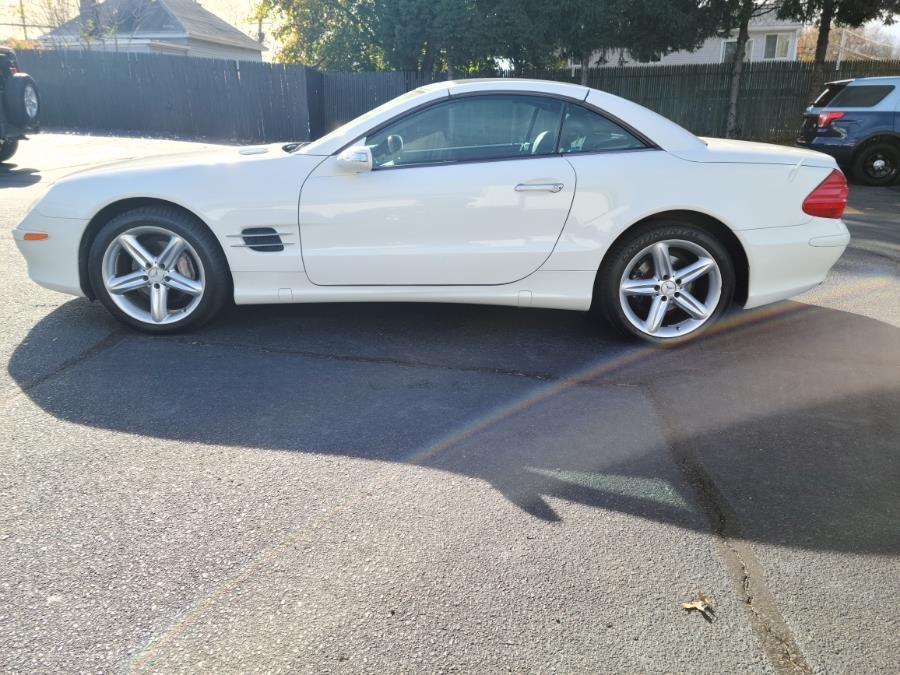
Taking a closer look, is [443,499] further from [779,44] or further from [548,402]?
[779,44]

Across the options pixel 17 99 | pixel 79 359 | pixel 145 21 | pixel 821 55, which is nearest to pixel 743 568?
pixel 79 359

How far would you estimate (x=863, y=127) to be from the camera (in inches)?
472

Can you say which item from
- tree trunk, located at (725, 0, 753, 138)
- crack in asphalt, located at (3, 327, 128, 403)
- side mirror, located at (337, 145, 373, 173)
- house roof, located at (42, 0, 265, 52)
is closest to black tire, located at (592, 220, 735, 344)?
side mirror, located at (337, 145, 373, 173)

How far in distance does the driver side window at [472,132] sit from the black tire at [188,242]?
3.63ft

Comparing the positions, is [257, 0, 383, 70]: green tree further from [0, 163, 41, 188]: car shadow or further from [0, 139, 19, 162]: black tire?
[0, 163, 41, 188]: car shadow

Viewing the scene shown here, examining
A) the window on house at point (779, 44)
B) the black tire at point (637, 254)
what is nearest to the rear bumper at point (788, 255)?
the black tire at point (637, 254)

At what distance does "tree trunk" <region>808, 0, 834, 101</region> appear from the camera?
19.4 m

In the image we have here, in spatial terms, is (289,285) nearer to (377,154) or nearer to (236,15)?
(377,154)

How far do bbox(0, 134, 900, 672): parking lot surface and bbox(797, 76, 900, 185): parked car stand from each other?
9.05 m

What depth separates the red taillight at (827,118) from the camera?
39.7 ft

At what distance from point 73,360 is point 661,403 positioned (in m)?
3.18

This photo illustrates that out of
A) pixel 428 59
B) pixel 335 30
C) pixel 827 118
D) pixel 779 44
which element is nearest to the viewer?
pixel 827 118

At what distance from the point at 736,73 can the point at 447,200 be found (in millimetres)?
18977

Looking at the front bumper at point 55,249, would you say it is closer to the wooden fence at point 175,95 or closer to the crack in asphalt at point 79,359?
the crack in asphalt at point 79,359
